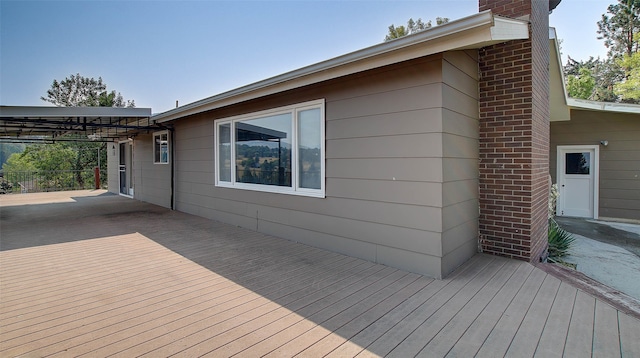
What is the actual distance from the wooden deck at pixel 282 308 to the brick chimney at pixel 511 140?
15.2 inches

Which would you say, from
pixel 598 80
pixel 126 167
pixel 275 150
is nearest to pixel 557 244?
pixel 275 150

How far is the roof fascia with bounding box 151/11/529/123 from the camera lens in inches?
95.7

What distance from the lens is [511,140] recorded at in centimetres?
367

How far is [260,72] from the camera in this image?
12.7 metres

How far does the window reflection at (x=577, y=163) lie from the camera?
7.95 meters

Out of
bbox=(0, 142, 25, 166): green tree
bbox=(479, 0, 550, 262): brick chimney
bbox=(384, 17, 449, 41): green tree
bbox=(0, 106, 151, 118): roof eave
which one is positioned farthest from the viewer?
bbox=(0, 142, 25, 166): green tree

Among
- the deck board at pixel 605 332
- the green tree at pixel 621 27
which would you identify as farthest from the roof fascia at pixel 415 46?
the green tree at pixel 621 27

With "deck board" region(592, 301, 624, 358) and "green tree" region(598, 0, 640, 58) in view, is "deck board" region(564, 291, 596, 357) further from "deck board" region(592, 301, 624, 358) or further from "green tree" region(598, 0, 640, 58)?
"green tree" region(598, 0, 640, 58)

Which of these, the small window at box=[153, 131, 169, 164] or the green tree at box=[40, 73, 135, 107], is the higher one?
the green tree at box=[40, 73, 135, 107]

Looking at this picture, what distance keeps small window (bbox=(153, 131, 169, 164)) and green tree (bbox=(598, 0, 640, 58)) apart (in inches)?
865

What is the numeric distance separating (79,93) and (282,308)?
1083 inches

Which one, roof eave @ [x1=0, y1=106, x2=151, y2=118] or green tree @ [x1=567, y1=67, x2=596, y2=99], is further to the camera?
green tree @ [x1=567, y1=67, x2=596, y2=99]

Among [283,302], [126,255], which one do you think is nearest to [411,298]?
[283,302]

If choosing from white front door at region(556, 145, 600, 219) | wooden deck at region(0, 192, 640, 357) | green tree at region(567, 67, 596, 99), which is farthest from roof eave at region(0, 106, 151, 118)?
green tree at region(567, 67, 596, 99)
